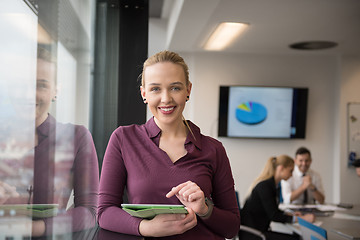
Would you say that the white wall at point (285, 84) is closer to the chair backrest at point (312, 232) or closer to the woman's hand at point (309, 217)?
the woman's hand at point (309, 217)

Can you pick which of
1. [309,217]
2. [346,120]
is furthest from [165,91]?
[346,120]

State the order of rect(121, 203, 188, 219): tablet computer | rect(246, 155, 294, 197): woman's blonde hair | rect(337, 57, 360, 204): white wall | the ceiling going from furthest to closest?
rect(337, 57, 360, 204): white wall → rect(246, 155, 294, 197): woman's blonde hair → the ceiling → rect(121, 203, 188, 219): tablet computer

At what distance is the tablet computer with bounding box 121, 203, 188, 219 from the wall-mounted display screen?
5149 millimetres

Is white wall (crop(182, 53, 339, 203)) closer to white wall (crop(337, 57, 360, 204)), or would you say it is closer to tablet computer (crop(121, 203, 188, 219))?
white wall (crop(337, 57, 360, 204))

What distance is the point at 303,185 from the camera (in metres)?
4.86

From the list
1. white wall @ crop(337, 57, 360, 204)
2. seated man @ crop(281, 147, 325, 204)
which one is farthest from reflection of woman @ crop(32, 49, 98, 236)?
white wall @ crop(337, 57, 360, 204)

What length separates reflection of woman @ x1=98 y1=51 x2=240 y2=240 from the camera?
45.0 inches

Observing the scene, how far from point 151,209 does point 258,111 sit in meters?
5.33

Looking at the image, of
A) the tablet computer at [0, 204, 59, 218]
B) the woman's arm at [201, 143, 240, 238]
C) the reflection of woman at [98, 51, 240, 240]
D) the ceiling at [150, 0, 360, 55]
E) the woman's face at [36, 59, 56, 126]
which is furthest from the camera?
the ceiling at [150, 0, 360, 55]

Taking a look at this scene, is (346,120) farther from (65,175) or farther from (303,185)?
(65,175)

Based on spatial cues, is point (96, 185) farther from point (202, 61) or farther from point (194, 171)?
point (202, 61)

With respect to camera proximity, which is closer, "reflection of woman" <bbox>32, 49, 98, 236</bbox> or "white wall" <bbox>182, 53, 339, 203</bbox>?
"reflection of woman" <bbox>32, 49, 98, 236</bbox>

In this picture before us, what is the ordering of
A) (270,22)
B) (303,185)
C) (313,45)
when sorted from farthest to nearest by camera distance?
→ 1. (313,45)
2. (303,185)
3. (270,22)

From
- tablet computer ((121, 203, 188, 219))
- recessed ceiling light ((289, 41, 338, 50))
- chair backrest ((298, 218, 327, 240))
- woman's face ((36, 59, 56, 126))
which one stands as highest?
recessed ceiling light ((289, 41, 338, 50))
